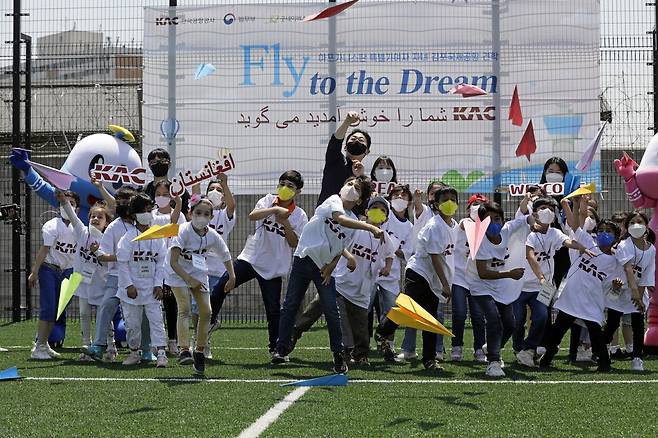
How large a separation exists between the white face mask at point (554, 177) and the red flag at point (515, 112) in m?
3.42

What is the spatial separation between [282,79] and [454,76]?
2.24 meters

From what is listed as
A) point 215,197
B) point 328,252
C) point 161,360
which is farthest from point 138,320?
point 328,252

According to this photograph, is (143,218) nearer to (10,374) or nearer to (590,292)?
(10,374)

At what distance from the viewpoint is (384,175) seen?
11023 mm

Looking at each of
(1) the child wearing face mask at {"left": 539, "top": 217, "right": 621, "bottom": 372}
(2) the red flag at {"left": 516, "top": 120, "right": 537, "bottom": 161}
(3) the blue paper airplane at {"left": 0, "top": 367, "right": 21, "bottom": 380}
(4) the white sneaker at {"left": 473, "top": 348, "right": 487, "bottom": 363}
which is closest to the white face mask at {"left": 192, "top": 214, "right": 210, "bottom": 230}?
(3) the blue paper airplane at {"left": 0, "top": 367, "right": 21, "bottom": 380}

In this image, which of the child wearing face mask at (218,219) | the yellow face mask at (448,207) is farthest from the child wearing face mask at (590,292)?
the child wearing face mask at (218,219)

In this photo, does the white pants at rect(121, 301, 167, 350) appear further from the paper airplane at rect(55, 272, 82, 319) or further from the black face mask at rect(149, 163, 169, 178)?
the black face mask at rect(149, 163, 169, 178)

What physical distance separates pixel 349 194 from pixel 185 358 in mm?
2071

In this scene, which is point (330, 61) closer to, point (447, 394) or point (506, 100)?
point (506, 100)

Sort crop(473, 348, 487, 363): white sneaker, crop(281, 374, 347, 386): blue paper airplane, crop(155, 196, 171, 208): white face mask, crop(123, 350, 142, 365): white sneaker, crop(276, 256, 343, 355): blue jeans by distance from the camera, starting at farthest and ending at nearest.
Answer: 1. crop(155, 196, 171, 208): white face mask
2. crop(473, 348, 487, 363): white sneaker
3. crop(123, 350, 142, 365): white sneaker
4. crop(276, 256, 343, 355): blue jeans
5. crop(281, 374, 347, 386): blue paper airplane

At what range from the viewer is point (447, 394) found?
300 inches

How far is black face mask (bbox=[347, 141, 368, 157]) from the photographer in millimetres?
9945

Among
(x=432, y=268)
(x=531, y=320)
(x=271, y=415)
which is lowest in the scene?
Result: (x=271, y=415)

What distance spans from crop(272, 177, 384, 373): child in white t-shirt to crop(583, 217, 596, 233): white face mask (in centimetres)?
270
